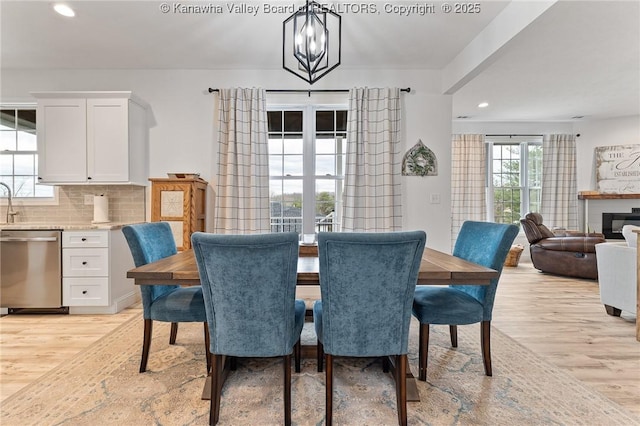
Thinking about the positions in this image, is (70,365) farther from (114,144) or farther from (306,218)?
(306,218)

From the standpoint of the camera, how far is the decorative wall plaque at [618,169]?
19.4ft

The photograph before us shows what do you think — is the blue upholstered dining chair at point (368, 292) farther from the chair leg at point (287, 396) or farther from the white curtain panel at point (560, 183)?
the white curtain panel at point (560, 183)

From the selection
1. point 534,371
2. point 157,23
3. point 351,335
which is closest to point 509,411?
point 534,371

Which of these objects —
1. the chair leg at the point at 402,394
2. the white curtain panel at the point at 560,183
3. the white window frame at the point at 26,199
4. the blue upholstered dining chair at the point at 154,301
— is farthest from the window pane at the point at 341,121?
the white curtain panel at the point at 560,183

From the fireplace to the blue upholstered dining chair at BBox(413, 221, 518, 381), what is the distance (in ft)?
19.1

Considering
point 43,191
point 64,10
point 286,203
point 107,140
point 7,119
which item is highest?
point 64,10

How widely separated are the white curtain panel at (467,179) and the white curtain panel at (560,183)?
1225mm

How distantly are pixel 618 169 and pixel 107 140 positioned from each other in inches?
325

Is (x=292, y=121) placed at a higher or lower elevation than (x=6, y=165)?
higher

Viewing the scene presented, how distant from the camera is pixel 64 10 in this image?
2.70m

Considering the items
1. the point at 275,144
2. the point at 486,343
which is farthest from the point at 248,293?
the point at 275,144

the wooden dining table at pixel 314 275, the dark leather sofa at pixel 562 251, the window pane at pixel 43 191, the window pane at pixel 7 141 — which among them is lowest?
the dark leather sofa at pixel 562 251

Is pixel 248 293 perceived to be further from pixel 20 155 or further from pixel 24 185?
pixel 20 155

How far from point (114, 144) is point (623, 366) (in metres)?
4.79
